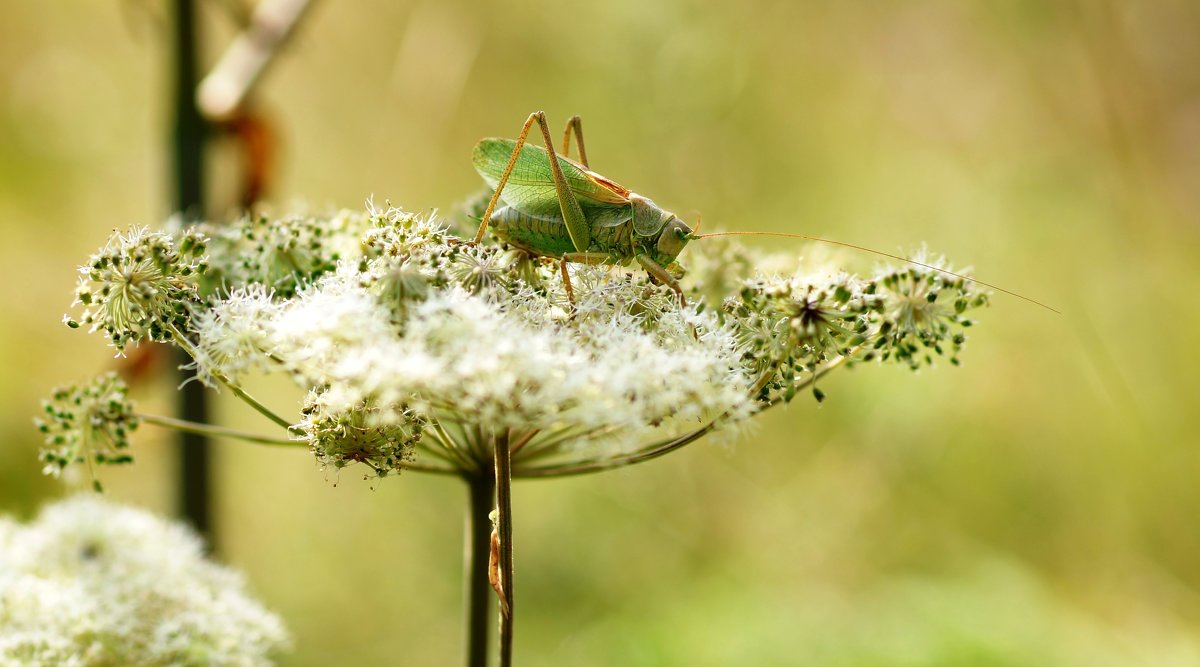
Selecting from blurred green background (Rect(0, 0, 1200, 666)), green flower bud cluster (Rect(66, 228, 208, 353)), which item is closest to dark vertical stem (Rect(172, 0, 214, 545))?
green flower bud cluster (Rect(66, 228, 208, 353))

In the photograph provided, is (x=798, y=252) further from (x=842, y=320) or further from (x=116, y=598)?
(x=116, y=598)

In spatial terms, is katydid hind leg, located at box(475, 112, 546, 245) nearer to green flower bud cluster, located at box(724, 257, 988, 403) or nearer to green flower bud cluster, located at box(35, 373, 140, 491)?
green flower bud cluster, located at box(724, 257, 988, 403)

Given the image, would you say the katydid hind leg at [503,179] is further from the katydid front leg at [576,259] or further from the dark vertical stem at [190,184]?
the dark vertical stem at [190,184]

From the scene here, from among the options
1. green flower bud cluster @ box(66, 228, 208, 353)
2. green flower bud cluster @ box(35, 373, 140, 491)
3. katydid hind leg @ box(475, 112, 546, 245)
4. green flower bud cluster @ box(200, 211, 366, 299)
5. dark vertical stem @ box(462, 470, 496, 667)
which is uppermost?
katydid hind leg @ box(475, 112, 546, 245)

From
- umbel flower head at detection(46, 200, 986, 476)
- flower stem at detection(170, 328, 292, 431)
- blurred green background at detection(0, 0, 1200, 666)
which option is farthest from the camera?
blurred green background at detection(0, 0, 1200, 666)

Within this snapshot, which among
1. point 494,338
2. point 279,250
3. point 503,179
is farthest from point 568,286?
point 279,250

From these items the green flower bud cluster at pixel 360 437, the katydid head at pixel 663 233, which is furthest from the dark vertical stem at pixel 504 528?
the katydid head at pixel 663 233

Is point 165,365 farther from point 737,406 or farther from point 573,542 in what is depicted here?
point 573,542
